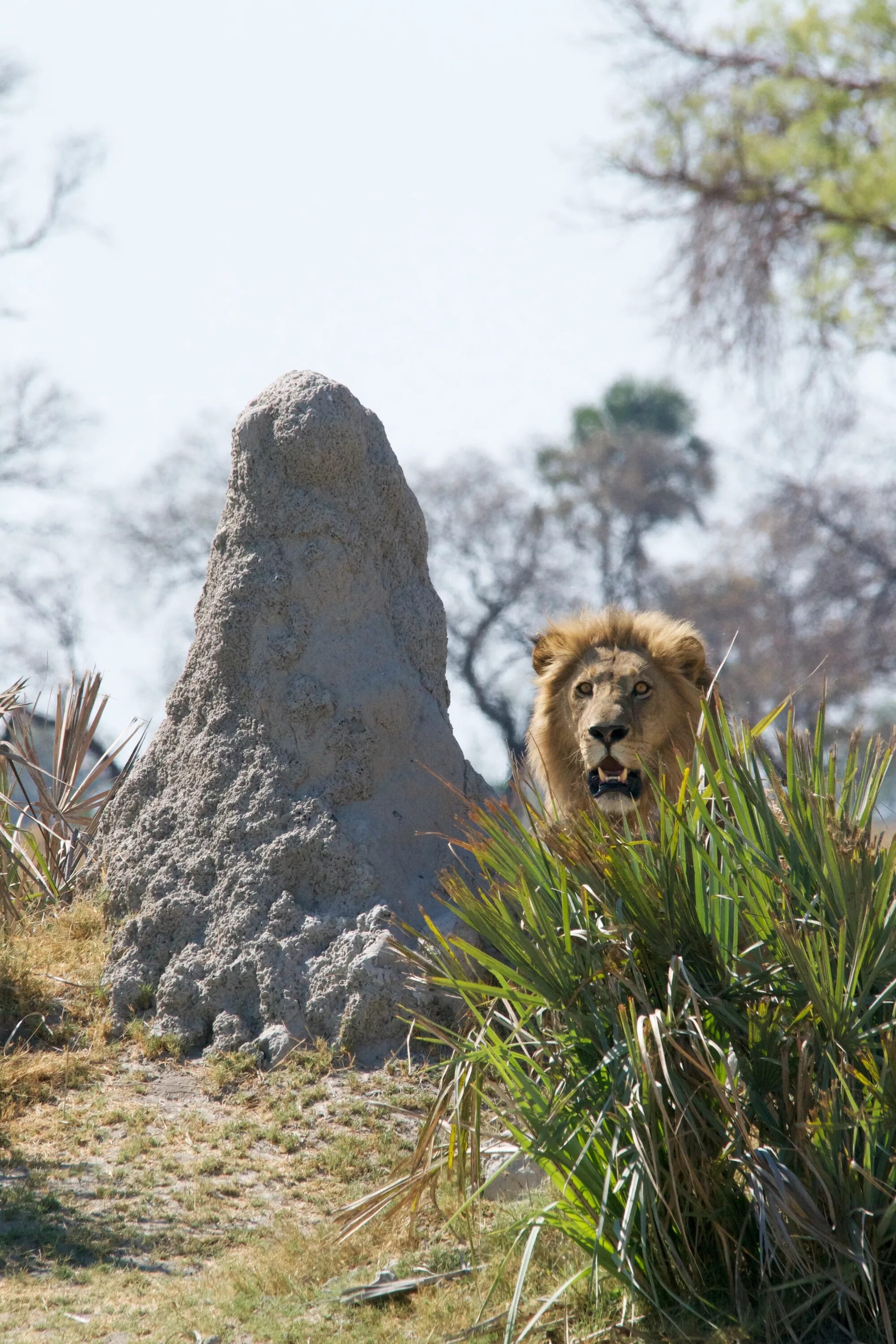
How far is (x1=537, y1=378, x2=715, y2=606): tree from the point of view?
33.3 meters

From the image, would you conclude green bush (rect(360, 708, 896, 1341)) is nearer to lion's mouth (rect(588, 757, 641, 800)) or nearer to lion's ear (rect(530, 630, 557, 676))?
lion's mouth (rect(588, 757, 641, 800))

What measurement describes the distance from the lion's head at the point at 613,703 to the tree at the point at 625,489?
81.0 ft

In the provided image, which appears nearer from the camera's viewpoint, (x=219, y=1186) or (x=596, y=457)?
(x=219, y=1186)

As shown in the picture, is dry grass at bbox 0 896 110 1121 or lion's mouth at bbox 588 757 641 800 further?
dry grass at bbox 0 896 110 1121

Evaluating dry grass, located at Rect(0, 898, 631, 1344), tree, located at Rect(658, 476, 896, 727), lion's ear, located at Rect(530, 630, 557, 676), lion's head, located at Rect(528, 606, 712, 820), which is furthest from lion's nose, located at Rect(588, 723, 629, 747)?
tree, located at Rect(658, 476, 896, 727)

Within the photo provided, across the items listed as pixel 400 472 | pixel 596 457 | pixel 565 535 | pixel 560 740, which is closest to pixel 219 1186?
pixel 560 740

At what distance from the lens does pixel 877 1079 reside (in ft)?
13.5

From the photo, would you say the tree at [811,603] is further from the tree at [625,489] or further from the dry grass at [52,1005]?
the dry grass at [52,1005]

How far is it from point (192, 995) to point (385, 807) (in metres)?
1.34

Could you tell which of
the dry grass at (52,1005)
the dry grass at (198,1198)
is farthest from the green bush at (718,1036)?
the dry grass at (52,1005)

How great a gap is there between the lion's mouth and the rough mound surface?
1.08m

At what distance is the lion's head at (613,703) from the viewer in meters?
6.83

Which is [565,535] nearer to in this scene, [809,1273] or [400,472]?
[400,472]

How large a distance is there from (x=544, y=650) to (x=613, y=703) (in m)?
0.64
